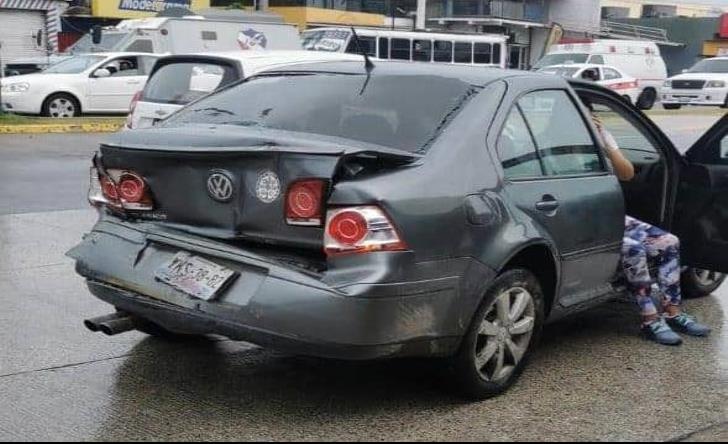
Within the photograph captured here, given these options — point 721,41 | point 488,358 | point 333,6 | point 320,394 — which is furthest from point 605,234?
point 721,41

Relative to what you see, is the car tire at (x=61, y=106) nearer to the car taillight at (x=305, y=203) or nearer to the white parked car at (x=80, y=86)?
the white parked car at (x=80, y=86)

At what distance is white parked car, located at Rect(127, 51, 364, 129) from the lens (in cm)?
917

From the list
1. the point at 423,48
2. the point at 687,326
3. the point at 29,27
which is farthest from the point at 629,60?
the point at 687,326

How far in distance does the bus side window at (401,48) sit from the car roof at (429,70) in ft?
82.7

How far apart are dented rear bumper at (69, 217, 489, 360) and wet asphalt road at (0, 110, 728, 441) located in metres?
0.37

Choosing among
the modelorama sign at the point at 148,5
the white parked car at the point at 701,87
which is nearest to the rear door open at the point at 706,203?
the white parked car at the point at 701,87

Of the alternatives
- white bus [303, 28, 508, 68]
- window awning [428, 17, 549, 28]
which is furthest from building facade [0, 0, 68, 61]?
window awning [428, 17, 549, 28]

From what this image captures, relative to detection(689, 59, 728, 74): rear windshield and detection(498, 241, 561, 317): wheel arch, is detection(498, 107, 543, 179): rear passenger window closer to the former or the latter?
detection(498, 241, 561, 317): wheel arch

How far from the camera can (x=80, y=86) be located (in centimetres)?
1858

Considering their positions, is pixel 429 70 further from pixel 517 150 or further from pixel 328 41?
pixel 328 41

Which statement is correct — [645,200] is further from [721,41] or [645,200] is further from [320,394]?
[721,41]

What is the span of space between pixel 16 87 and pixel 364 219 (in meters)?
16.4

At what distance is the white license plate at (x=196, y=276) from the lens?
3.75 meters

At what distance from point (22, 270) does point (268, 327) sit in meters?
3.42
